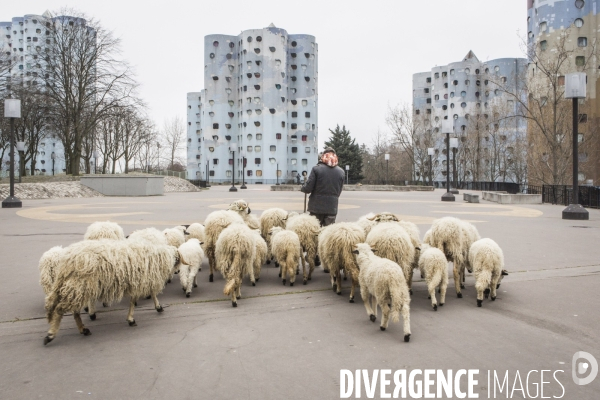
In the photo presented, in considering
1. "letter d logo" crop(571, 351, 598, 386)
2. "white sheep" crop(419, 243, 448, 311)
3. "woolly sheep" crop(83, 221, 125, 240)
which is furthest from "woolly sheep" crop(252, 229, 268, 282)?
"letter d logo" crop(571, 351, 598, 386)

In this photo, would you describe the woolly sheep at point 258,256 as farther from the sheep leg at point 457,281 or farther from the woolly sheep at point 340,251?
the sheep leg at point 457,281

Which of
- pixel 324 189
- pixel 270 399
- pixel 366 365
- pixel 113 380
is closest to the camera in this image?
pixel 270 399

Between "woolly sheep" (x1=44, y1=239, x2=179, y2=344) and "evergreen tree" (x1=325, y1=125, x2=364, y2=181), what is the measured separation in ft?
241

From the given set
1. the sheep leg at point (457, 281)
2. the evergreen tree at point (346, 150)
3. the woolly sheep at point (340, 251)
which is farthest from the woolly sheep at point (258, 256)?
the evergreen tree at point (346, 150)

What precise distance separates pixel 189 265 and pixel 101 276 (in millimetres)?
1931

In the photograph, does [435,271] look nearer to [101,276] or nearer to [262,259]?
[262,259]

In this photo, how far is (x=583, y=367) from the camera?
4.32m

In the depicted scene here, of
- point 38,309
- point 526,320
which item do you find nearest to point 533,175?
point 526,320

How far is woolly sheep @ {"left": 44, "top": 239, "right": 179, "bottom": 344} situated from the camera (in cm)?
502

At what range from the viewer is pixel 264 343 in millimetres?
4938

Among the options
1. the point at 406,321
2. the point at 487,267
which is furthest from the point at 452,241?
the point at 406,321

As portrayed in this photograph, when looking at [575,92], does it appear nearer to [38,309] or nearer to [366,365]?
[366,365]

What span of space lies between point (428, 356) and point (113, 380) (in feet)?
9.59

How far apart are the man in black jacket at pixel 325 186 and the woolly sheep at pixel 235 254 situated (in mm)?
2421
